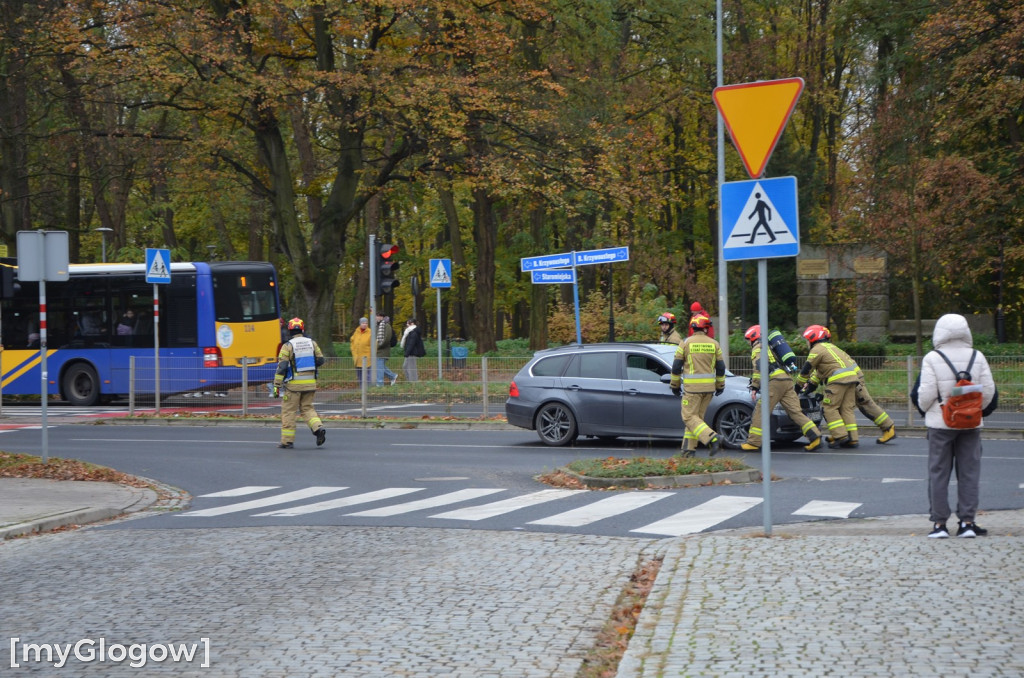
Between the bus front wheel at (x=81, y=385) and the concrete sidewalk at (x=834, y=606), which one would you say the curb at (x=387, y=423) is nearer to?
the bus front wheel at (x=81, y=385)

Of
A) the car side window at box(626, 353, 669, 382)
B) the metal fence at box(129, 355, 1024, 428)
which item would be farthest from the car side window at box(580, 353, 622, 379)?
the metal fence at box(129, 355, 1024, 428)

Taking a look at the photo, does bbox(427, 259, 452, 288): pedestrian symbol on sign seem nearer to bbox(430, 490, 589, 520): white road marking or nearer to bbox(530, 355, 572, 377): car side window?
bbox(530, 355, 572, 377): car side window

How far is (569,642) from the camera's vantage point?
6359 mm

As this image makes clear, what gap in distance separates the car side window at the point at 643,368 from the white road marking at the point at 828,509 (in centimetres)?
595

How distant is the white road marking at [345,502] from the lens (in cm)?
1217

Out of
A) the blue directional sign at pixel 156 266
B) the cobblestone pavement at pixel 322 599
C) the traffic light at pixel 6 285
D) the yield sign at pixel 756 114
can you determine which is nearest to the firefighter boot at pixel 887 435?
the cobblestone pavement at pixel 322 599

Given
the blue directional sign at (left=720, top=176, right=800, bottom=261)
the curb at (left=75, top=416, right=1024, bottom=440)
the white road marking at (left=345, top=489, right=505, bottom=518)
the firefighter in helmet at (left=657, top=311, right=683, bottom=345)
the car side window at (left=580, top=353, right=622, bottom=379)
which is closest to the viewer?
the blue directional sign at (left=720, top=176, right=800, bottom=261)

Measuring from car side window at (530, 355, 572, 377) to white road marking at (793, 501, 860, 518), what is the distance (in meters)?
7.03

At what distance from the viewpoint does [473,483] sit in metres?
14.5

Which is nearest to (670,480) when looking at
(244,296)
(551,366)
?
(551,366)

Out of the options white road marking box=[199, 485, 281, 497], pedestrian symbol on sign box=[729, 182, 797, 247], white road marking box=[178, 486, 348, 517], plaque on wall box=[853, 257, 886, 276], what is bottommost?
white road marking box=[199, 485, 281, 497]

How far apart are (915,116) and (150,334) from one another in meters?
21.1

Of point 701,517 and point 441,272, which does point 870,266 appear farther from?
point 701,517

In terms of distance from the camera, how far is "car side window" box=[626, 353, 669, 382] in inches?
701
